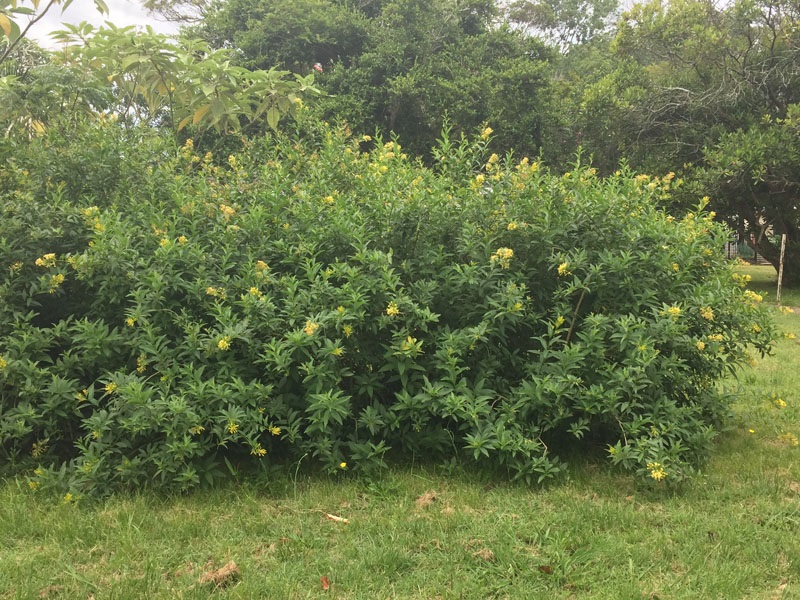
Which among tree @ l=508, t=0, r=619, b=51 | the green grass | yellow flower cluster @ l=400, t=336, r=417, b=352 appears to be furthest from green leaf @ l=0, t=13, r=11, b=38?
tree @ l=508, t=0, r=619, b=51

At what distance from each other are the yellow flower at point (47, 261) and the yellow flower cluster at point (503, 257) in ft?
7.37

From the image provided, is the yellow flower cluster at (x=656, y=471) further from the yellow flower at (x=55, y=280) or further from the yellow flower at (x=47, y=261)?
the yellow flower at (x=47, y=261)

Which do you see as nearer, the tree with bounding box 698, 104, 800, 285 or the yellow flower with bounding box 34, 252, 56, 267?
the yellow flower with bounding box 34, 252, 56, 267

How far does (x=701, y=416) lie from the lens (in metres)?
3.42

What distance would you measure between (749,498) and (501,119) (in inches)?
484

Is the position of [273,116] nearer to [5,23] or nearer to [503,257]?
[5,23]

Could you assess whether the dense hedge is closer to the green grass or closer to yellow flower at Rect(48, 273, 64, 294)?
yellow flower at Rect(48, 273, 64, 294)

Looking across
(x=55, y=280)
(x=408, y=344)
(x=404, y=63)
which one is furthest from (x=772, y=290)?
(x=55, y=280)

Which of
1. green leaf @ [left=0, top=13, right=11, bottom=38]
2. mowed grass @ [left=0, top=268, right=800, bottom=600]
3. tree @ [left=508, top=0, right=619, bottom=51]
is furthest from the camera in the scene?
tree @ [left=508, top=0, right=619, bottom=51]

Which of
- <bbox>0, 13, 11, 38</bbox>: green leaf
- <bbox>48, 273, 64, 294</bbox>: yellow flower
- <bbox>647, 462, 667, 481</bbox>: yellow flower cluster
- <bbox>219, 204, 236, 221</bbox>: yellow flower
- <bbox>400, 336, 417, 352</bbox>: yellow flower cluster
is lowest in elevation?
<bbox>647, 462, 667, 481</bbox>: yellow flower cluster

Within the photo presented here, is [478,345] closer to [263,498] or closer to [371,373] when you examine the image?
[371,373]

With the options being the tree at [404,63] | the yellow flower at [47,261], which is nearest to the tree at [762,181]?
the tree at [404,63]

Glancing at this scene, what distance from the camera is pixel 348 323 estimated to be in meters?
2.96

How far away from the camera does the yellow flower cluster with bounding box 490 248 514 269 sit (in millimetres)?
3111
